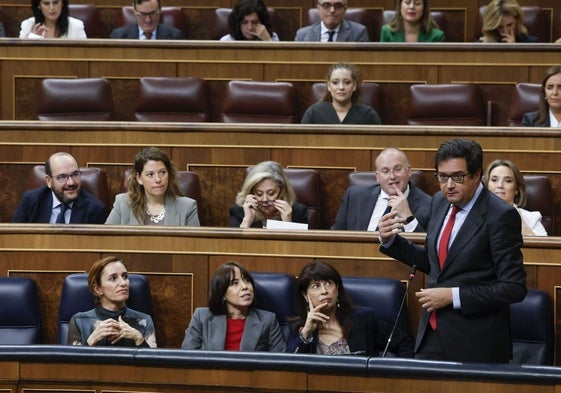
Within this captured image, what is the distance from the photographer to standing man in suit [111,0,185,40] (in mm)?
2996

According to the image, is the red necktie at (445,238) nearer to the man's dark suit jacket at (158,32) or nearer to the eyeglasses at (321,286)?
the eyeglasses at (321,286)

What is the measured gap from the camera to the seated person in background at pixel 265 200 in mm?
2199

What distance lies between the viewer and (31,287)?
199 cm

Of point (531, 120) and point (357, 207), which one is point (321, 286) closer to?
point (357, 207)

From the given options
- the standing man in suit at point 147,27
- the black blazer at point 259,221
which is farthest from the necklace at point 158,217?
the standing man in suit at point 147,27

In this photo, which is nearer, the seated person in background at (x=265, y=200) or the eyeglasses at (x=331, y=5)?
the seated person in background at (x=265, y=200)

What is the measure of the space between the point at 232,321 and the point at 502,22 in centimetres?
136

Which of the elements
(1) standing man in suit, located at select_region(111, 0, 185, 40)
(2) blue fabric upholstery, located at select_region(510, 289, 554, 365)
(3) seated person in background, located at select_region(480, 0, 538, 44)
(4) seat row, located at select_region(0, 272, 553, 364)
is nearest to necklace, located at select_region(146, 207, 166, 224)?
(4) seat row, located at select_region(0, 272, 553, 364)

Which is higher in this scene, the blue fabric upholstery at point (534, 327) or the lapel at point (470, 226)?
the lapel at point (470, 226)

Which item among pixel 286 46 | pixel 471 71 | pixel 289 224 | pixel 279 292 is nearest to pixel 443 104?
pixel 471 71

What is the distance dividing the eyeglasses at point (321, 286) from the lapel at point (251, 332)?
111 millimetres

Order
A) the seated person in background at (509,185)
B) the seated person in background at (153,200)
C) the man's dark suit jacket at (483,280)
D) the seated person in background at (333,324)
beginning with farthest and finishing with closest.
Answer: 1. the seated person in background at (153,200)
2. the seated person in background at (509,185)
3. the seated person in background at (333,324)
4. the man's dark suit jacket at (483,280)

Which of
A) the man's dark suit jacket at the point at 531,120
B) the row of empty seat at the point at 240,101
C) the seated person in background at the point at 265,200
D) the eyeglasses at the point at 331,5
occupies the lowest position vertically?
the seated person in background at the point at 265,200

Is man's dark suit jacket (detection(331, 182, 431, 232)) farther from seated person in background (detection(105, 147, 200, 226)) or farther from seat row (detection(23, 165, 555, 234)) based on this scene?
seated person in background (detection(105, 147, 200, 226))
